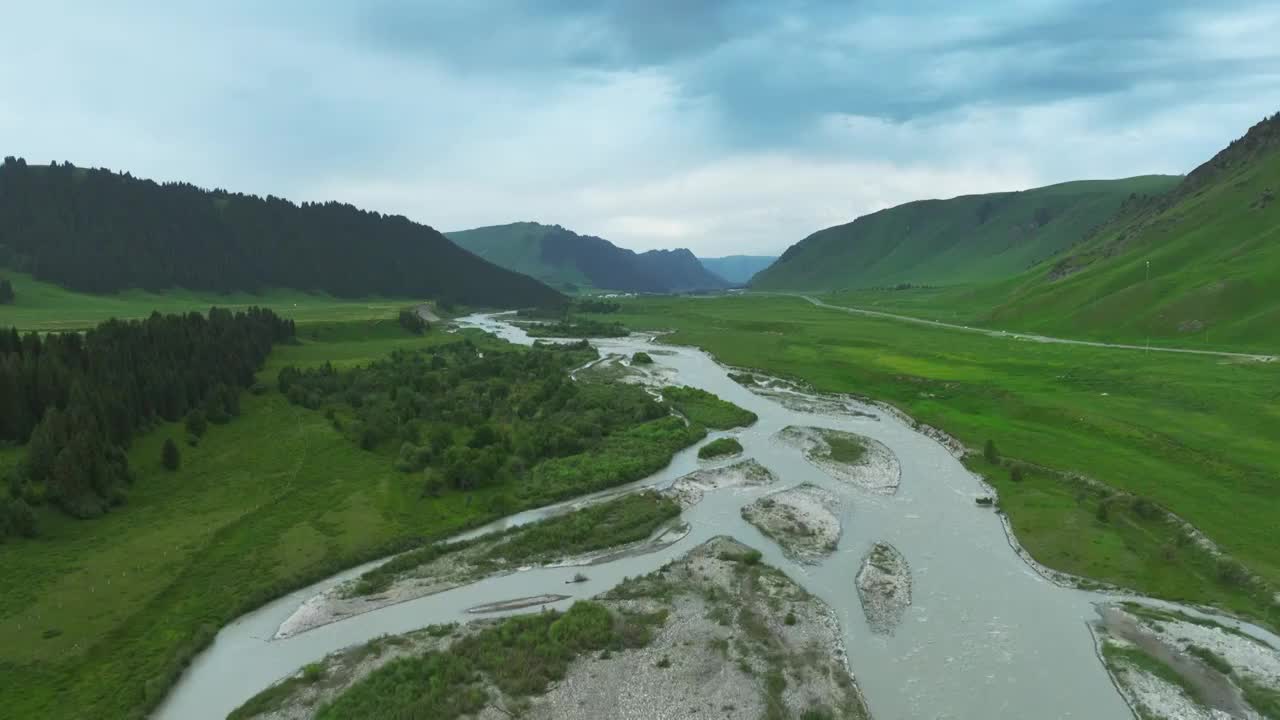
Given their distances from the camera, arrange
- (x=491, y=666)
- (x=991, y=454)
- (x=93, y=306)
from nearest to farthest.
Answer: (x=491, y=666) → (x=991, y=454) → (x=93, y=306)

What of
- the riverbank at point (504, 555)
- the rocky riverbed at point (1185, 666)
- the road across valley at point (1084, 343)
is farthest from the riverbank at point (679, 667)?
the road across valley at point (1084, 343)

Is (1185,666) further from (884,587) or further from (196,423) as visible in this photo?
(196,423)

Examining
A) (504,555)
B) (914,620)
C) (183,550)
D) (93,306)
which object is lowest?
(914,620)

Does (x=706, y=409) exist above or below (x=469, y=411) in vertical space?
below

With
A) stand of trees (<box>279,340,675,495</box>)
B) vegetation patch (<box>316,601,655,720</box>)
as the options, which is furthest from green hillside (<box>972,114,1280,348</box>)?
vegetation patch (<box>316,601,655,720</box>)

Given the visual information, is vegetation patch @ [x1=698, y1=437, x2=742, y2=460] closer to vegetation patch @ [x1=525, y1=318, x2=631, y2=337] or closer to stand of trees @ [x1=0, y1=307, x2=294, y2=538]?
stand of trees @ [x1=0, y1=307, x2=294, y2=538]

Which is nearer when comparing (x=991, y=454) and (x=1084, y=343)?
(x=991, y=454)

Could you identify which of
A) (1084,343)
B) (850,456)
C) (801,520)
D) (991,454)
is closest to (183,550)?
(801,520)
